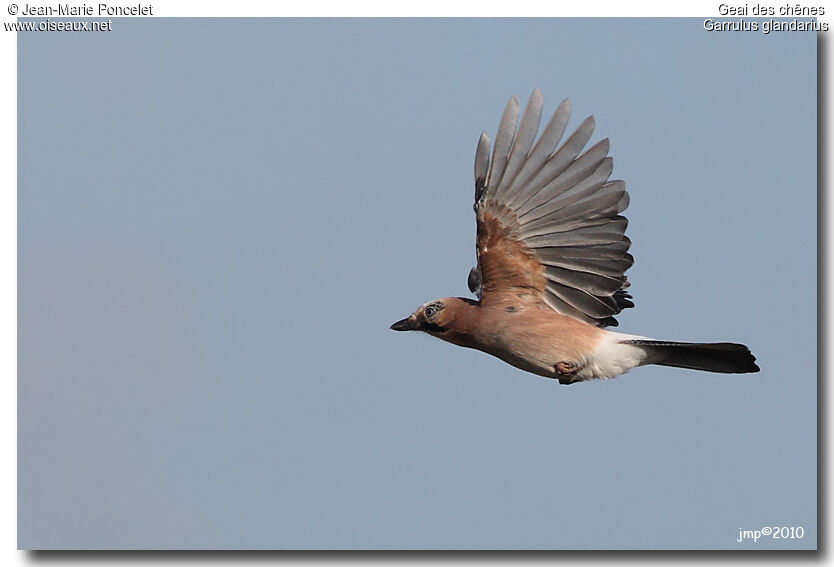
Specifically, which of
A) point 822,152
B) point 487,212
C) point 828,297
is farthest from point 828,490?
point 487,212

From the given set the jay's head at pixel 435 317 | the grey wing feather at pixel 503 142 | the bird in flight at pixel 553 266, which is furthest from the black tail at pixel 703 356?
the grey wing feather at pixel 503 142

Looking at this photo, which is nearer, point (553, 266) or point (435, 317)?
point (553, 266)

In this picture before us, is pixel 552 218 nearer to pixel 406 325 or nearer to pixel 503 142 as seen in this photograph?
pixel 503 142

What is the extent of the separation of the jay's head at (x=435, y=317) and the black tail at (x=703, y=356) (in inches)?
41.6

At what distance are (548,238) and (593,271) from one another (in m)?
0.33

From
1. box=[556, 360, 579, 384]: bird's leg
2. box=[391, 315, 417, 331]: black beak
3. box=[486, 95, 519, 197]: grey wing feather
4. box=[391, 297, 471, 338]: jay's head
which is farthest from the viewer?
box=[391, 315, 417, 331]: black beak

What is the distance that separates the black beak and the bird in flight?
0.19m

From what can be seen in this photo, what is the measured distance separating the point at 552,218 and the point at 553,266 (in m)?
0.31

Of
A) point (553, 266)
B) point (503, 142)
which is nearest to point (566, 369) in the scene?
point (553, 266)

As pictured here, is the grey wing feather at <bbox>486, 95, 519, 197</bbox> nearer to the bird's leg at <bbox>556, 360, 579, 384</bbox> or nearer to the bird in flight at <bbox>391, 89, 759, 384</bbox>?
the bird in flight at <bbox>391, 89, 759, 384</bbox>

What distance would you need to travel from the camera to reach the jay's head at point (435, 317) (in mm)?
7230

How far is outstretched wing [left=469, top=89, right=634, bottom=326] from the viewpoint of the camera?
6.81 metres

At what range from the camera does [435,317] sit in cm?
729
